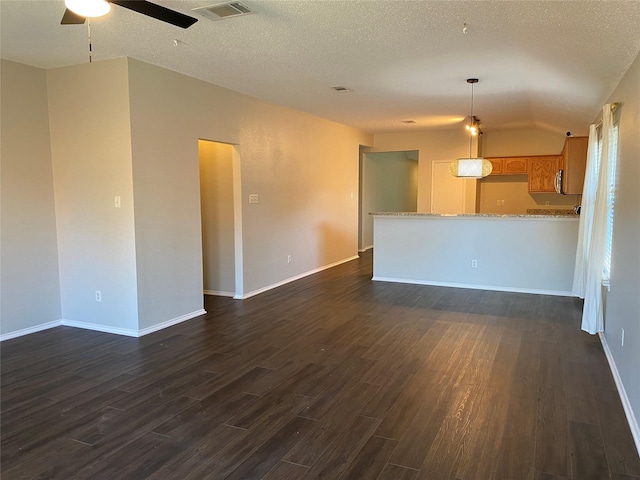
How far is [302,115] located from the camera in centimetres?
685

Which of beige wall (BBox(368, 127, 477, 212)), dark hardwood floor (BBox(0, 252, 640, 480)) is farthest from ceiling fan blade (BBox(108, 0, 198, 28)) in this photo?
beige wall (BBox(368, 127, 477, 212))

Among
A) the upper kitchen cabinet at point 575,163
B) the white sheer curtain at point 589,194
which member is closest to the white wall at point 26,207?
the white sheer curtain at point 589,194

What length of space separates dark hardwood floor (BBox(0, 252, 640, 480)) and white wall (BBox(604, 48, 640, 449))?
0.26m

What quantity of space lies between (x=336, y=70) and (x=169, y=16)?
2.25 m

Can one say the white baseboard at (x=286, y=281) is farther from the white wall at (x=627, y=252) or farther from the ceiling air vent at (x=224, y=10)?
the white wall at (x=627, y=252)

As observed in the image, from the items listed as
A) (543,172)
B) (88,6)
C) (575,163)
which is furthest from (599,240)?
(543,172)

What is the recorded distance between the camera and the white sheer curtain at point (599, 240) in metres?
3.78

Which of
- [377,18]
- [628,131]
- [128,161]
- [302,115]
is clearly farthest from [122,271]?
[628,131]

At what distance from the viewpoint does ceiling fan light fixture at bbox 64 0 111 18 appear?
2.05 metres

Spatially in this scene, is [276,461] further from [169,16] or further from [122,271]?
[122,271]

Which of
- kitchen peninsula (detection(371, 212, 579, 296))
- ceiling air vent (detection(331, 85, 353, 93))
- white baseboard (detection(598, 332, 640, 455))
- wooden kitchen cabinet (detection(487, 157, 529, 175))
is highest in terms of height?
ceiling air vent (detection(331, 85, 353, 93))

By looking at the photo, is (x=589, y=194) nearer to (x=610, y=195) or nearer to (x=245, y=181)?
(x=610, y=195)

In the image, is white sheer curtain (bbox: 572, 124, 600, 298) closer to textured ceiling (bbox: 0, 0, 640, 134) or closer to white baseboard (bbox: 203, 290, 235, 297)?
textured ceiling (bbox: 0, 0, 640, 134)

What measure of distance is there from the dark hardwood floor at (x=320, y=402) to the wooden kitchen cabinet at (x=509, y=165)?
434 cm
